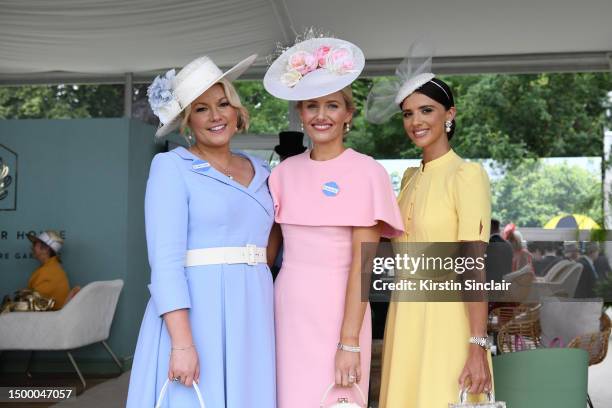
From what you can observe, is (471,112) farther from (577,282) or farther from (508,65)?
(577,282)

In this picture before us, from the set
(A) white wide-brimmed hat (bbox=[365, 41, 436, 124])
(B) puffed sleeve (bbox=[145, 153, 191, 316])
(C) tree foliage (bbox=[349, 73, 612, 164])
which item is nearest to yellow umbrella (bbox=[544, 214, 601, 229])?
(C) tree foliage (bbox=[349, 73, 612, 164])

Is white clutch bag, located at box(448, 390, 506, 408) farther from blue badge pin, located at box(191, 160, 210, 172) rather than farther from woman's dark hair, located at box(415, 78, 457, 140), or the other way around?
blue badge pin, located at box(191, 160, 210, 172)

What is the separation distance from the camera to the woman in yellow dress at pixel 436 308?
2217 millimetres

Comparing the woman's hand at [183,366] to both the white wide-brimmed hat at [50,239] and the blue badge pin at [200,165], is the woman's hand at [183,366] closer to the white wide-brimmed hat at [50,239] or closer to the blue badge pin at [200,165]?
the blue badge pin at [200,165]

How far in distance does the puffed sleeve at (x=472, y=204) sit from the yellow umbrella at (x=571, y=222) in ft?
32.8

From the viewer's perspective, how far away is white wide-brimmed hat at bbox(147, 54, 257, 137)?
2180 millimetres

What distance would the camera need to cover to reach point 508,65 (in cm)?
893

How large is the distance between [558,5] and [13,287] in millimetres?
5972

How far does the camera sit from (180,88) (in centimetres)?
220

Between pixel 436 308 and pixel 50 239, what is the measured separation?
16.7 feet

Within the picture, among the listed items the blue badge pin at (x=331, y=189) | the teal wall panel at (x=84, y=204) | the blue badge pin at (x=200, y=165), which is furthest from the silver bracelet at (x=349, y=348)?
the teal wall panel at (x=84, y=204)

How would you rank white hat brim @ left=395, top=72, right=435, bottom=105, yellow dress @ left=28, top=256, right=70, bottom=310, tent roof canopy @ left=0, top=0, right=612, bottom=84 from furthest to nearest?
tent roof canopy @ left=0, top=0, right=612, bottom=84 → yellow dress @ left=28, top=256, right=70, bottom=310 → white hat brim @ left=395, top=72, right=435, bottom=105

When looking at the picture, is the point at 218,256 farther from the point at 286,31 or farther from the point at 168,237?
the point at 286,31

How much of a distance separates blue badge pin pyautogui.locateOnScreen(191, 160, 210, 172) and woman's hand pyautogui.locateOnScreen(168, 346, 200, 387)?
51 centimetres
